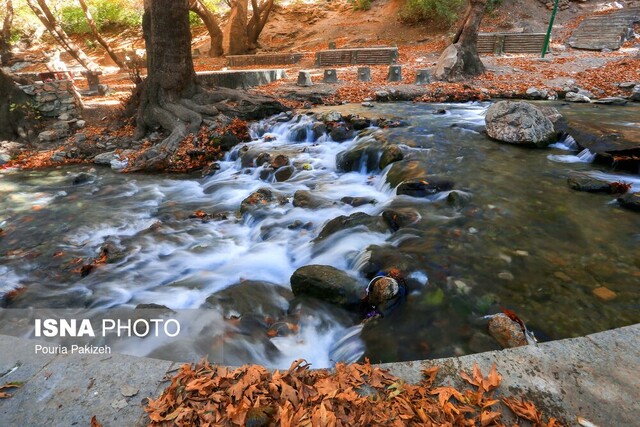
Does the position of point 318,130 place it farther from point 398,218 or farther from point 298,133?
point 398,218

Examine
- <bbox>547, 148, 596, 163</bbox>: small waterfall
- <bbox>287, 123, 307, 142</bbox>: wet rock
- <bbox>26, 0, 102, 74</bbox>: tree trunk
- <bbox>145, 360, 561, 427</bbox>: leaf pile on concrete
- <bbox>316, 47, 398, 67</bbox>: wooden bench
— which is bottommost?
<bbox>145, 360, 561, 427</bbox>: leaf pile on concrete

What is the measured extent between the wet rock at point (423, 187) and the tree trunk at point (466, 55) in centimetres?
965

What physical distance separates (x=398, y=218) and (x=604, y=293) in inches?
102

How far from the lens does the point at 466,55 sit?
1434 centimetres

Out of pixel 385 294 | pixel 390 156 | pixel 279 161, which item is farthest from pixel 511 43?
pixel 385 294

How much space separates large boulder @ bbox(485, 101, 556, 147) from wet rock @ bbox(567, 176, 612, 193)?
→ 6.91ft

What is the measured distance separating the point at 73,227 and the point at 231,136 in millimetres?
4810

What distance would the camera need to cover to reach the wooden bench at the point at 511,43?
18562 mm

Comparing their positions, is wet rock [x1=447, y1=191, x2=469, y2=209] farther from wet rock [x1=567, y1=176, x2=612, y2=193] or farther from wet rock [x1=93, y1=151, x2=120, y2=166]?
wet rock [x1=93, y1=151, x2=120, y2=166]

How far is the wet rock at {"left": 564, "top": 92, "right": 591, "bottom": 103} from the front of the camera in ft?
35.6

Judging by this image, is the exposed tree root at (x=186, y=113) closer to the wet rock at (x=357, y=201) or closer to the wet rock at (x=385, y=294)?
the wet rock at (x=357, y=201)

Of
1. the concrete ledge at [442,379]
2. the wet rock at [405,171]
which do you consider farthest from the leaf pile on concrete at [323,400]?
the wet rock at [405,171]

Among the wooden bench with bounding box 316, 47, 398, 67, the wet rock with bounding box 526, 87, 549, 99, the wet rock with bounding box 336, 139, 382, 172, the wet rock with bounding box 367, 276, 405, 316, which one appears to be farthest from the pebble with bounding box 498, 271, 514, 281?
the wooden bench with bounding box 316, 47, 398, 67

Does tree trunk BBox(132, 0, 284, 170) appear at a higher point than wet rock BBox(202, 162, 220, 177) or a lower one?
higher
